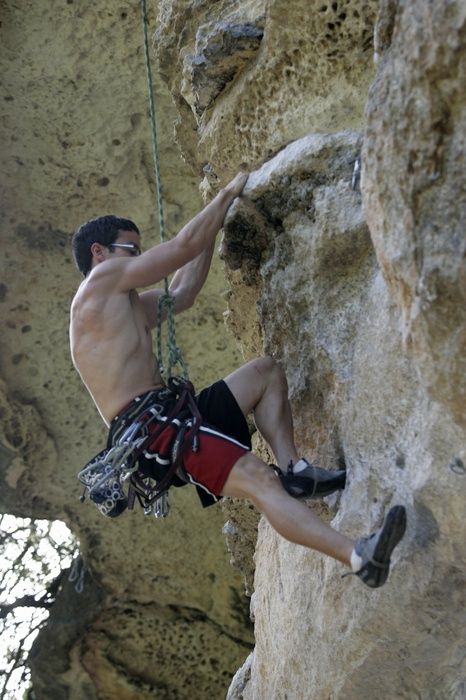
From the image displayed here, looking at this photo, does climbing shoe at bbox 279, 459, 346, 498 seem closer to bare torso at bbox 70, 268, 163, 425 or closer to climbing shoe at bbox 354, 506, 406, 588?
climbing shoe at bbox 354, 506, 406, 588

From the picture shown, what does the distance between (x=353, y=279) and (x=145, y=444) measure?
34.1 inches

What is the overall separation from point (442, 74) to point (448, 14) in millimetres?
125

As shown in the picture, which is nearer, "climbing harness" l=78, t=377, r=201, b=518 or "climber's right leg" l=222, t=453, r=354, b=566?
"climber's right leg" l=222, t=453, r=354, b=566


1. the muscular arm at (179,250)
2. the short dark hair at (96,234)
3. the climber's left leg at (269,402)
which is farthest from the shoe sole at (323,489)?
the short dark hair at (96,234)

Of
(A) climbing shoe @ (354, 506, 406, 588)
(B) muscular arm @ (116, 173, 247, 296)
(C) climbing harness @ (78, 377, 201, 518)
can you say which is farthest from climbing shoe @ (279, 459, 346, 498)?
(B) muscular arm @ (116, 173, 247, 296)

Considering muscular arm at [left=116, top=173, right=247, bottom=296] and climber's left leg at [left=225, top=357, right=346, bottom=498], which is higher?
muscular arm at [left=116, top=173, right=247, bottom=296]

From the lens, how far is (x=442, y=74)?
207 cm

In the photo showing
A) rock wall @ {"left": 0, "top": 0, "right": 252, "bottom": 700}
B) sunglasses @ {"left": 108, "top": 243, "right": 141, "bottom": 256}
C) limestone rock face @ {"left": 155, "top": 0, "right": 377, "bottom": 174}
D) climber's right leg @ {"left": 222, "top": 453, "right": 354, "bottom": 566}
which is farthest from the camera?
rock wall @ {"left": 0, "top": 0, "right": 252, "bottom": 700}

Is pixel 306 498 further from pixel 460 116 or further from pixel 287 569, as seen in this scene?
pixel 460 116

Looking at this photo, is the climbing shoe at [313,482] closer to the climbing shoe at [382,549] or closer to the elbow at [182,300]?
the climbing shoe at [382,549]

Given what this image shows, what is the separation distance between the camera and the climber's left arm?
12.3ft

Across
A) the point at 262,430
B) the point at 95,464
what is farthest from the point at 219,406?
the point at 95,464

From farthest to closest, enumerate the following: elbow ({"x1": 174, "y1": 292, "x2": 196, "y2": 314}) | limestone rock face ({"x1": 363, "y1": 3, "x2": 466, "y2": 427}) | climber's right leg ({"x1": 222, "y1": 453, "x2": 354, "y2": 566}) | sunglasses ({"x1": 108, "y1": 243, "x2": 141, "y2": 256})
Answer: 1. elbow ({"x1": 174, "y1": 292, "x2": 196, "y2": 314})
2. sunglasses ({"x1": 108, "y1": 243, "x2": 141, "y2": 256})
3. climber's right leg ({"x1": 222, "y1": 453, "x2": 354, "y2": 566})
4. limestone rock face ({"x1": 363, "y1": 3, "x2": 466, "y2": 427})

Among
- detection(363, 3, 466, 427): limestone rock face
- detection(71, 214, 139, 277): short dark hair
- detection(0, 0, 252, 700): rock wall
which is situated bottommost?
detection(0, 0, 252, 700): rock wall
